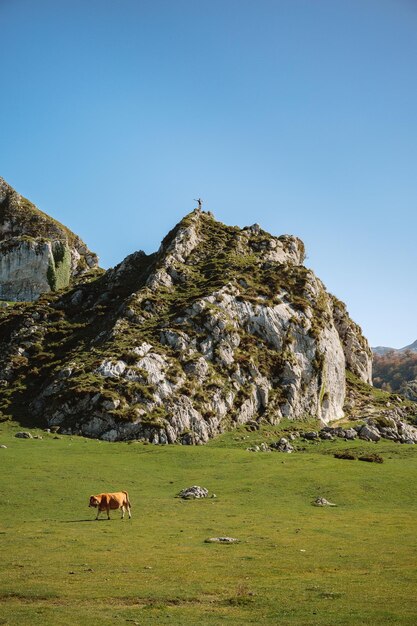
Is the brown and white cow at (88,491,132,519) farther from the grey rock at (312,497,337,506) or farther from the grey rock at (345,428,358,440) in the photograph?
the grey rock at (345,428,358,440)

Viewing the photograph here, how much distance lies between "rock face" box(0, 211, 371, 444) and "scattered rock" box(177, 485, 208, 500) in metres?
31.6

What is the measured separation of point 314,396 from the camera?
113562 mm

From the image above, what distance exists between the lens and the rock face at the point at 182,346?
89.6m

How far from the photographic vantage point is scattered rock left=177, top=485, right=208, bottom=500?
172 feet

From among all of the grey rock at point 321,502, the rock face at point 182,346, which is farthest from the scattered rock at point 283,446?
the grey rock at point 321,502

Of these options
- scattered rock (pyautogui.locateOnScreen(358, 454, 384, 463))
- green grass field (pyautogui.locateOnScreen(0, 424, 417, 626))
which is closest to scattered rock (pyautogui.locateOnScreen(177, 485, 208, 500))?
green grass field (pyautogui.locateOnScreen(0, 424, 417, 626))

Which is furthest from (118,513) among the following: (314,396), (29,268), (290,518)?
(29,268)

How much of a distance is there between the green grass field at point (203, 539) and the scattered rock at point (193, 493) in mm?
2045

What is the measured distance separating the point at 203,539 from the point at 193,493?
57.4ft

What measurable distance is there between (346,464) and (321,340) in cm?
5367

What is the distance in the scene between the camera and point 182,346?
103 metres

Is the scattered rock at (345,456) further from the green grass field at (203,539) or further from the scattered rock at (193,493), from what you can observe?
the scattered rock at (193,493)

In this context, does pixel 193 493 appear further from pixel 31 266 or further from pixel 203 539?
pixel 31 266

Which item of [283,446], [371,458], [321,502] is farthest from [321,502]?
[283,446]
